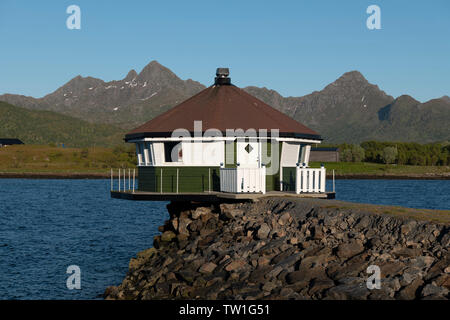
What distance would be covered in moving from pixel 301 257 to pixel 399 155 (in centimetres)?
14005

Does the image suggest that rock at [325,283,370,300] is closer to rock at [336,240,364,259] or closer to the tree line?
rock at [336,240,364,259]

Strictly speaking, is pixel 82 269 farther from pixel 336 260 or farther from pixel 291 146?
pixel 336 260

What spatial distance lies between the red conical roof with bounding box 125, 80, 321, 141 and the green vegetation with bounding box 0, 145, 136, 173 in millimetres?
104469

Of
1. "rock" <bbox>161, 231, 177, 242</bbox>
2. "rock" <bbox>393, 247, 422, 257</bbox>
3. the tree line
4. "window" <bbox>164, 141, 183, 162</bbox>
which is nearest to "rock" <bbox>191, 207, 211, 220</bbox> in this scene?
"rock" <bbox>161, 231, 177, 242</bbox>

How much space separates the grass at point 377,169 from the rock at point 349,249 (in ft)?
378

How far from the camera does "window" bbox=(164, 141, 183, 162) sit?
2847 cm

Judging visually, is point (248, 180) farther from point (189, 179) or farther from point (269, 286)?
point (269, 286)

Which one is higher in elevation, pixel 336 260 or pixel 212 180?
pixel 212 180

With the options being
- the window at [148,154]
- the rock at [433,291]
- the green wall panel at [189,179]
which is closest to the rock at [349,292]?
the rock at [433,291]

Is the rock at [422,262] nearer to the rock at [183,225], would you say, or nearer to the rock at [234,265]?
the rock at [234,265]

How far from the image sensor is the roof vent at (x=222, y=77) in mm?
31766

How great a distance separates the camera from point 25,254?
108 ft
